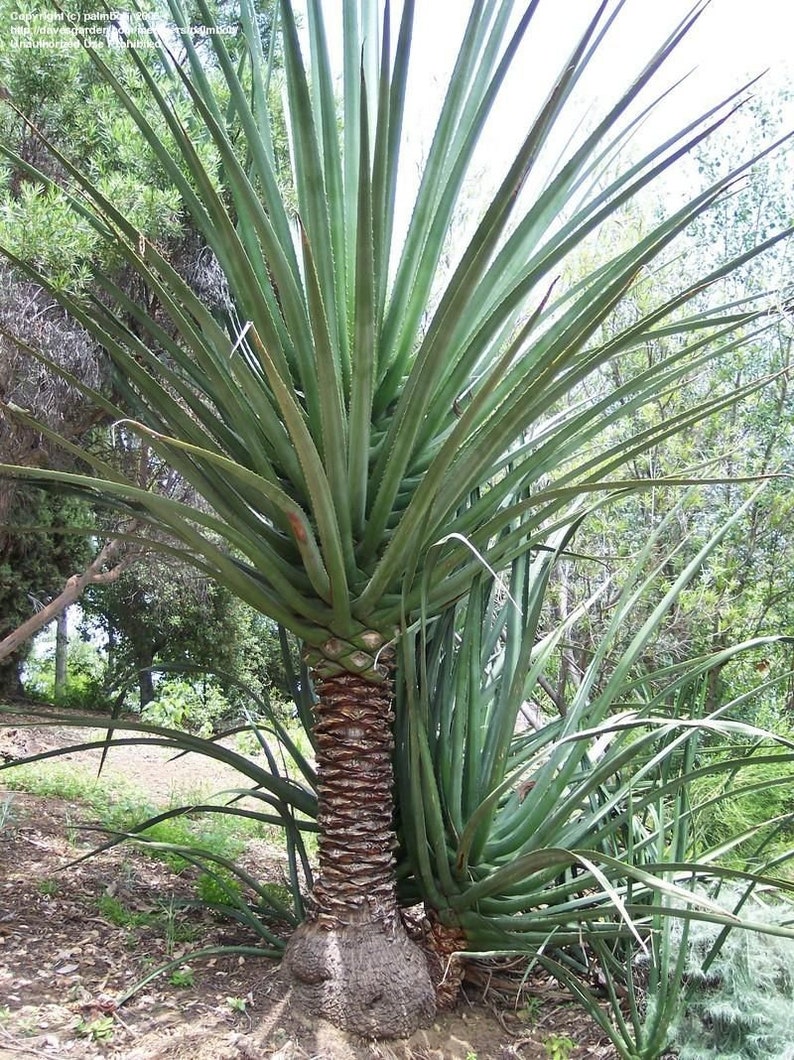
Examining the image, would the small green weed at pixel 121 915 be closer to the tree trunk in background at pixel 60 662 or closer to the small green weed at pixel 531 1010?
the small green weed at pixel 531 1010

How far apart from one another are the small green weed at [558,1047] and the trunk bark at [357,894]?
301 millimetres

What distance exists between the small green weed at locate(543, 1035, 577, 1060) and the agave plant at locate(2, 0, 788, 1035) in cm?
32

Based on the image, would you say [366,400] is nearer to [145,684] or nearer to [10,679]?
[10,679]

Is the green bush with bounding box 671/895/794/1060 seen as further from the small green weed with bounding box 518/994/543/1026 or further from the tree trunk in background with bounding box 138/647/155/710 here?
the tree trunk in background with bounding box 138/647/155/710

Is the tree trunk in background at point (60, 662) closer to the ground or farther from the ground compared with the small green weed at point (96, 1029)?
farther from the ground

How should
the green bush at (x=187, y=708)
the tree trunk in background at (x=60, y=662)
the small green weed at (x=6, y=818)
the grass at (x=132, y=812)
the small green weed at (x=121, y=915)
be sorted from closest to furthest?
the small green weed at (x=121, y=915) < the small green weed at (x=6, y=818) < the grass at (x=132, y=812) < the green bush at (x=187, y=708) < the tree trunk in background at (x=60, y=662)

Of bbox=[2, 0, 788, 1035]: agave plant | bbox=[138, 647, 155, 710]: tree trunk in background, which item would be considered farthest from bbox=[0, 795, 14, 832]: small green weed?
bbox=[138, 647, 155, 710]: tree trunk in background

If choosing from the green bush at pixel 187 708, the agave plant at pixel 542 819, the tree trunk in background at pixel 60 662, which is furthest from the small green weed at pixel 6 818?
the tree trunk in background at pixel 60 662

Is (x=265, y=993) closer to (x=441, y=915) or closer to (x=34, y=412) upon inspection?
(x=441, y=915)

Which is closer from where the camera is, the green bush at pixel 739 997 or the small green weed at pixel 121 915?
the green bush at pixel 739 997

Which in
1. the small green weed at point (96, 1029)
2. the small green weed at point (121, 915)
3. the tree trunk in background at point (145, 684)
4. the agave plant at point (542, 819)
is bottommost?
the small green weed at point (96, 1029)

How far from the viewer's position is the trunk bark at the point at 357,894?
2.20 meters

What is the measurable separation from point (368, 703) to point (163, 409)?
2.93ft

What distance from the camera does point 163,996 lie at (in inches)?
89.1
